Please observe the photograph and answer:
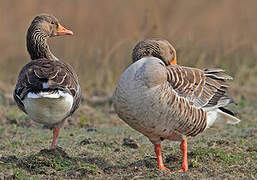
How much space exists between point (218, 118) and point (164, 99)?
1.37 metres

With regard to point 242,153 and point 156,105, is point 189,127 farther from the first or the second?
point 242,153

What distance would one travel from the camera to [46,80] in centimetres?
632

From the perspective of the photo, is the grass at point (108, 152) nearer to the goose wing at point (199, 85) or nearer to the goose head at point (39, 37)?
the goose wing at point (199, 85)

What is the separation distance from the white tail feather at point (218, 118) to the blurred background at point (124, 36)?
5.11 meters

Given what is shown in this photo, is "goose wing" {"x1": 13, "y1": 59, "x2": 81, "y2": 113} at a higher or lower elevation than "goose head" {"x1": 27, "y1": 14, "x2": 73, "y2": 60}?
lower

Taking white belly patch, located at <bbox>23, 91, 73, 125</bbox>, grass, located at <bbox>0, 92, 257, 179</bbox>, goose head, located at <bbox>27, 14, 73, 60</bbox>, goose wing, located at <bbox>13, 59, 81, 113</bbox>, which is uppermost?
goose head, located at <bbox>27, 14, 73, 60</bbox>

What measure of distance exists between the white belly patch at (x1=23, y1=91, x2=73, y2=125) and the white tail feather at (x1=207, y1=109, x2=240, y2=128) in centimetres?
180

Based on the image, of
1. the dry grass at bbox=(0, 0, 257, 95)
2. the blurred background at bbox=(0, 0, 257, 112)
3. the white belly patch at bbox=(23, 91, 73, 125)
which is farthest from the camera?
the dry grass at bbox=(0, 0, 257, 95)

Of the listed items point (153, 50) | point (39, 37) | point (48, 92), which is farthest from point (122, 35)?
point (48, 92)

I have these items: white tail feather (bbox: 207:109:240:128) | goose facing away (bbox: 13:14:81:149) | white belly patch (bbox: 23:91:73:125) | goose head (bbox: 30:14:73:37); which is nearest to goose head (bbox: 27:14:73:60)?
goose head (bbox: 30:14:73:37)

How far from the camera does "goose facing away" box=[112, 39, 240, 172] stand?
18.4 ft

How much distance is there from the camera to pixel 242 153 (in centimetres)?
656

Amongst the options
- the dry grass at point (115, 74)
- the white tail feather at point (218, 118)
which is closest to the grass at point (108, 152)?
the dry grass at point (115, 74)

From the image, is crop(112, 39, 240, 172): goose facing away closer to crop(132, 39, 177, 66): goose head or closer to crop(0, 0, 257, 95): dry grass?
crop(132, 39, 177, 66): goose head
